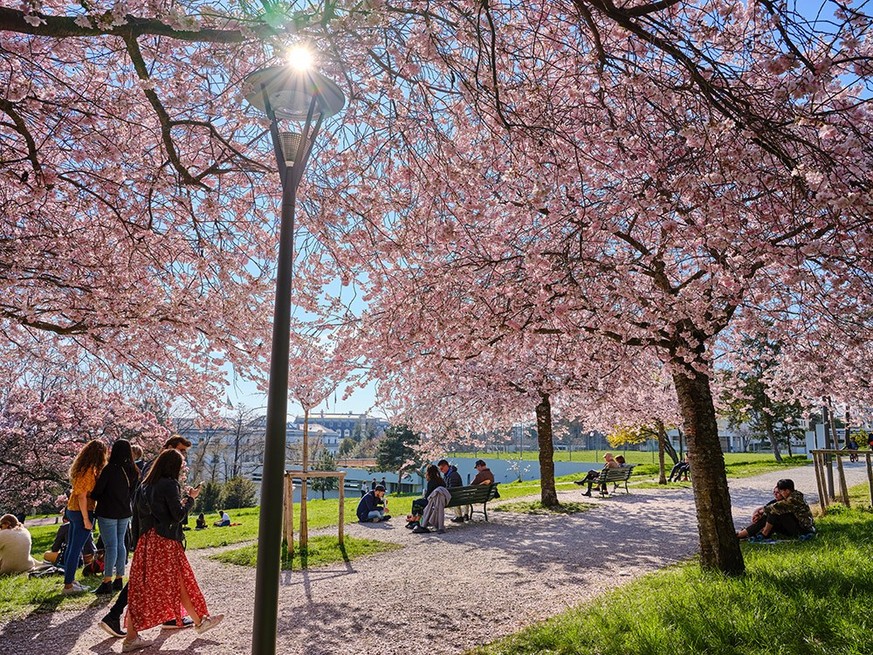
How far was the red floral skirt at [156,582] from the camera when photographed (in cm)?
504

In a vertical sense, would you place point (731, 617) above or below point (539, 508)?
above

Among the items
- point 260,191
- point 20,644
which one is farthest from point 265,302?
point 20,644

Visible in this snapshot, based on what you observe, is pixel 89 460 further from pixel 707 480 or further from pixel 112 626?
pixel 707 480

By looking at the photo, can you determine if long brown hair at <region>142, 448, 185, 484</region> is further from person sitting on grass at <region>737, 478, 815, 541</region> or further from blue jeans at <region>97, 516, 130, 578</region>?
person sitting on grass at <region>737, 478, 815, 541</region>

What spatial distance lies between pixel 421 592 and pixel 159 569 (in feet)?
10.1

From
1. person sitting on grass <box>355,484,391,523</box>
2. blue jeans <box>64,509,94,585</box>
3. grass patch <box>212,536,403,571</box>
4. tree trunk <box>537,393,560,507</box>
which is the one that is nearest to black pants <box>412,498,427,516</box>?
person sitting on grass <box>355,484,391,523</box>

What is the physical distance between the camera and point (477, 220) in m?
6.66

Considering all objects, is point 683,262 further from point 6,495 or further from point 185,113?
point 6,495

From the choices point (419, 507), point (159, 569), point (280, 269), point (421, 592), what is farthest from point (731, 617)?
point (419, 507)

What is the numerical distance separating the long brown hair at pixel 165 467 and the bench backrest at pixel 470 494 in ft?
26.1

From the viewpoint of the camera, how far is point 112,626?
509 centimetres

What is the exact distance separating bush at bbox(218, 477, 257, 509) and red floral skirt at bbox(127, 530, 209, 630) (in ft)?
77.0

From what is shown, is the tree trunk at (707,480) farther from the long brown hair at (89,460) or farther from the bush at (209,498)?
the bush at (209,498)

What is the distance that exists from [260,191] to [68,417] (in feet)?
46.0
